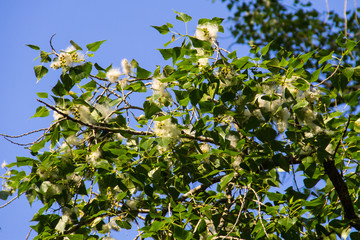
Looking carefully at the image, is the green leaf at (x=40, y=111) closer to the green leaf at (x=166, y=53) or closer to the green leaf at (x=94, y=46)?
the green leaf at (x=94, y=46)

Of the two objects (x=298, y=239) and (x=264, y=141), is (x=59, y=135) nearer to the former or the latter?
(x=264, y=141)

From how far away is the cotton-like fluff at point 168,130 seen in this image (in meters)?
1.42

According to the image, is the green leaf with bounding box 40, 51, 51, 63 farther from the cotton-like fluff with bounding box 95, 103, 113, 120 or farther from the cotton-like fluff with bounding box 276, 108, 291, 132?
the cotton-like fluff with bounding box 276, 108, 291, 132

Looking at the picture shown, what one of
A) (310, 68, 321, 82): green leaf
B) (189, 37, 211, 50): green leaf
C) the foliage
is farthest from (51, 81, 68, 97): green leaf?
(310, 68, 321, 82): green leaf

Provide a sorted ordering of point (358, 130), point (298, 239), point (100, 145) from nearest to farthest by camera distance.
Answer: point (298, 239) → point (358, 130) → point (100, 145)

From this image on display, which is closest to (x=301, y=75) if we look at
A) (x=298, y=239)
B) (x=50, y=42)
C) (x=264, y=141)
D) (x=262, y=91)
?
(x=262, y=91)

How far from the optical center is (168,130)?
1416 mm

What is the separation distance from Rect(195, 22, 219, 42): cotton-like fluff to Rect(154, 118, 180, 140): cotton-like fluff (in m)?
0.32

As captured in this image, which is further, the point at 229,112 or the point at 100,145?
the point at 100,145

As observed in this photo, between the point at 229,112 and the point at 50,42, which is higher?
the point at 50,42

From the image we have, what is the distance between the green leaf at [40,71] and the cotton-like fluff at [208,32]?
601 millimetres

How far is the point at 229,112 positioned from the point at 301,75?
0.93 ft

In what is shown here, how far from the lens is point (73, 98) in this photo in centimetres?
155


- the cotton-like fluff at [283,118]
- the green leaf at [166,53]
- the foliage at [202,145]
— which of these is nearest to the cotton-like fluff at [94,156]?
the foliage at [202,145]
